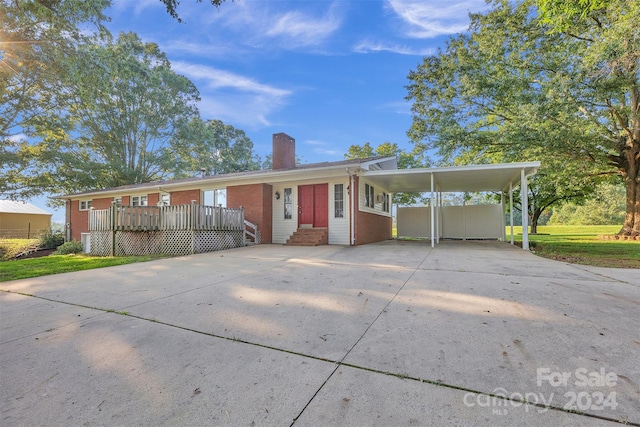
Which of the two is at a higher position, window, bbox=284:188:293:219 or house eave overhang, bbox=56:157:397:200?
house eave overhang, bbox=56:157:397:200

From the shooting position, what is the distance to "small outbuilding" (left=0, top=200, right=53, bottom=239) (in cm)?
2567

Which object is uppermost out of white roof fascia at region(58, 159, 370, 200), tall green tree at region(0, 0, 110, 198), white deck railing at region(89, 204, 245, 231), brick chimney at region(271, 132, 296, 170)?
tall green tree at region(0, 0, 110, 198)

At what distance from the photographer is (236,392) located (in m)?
1.72

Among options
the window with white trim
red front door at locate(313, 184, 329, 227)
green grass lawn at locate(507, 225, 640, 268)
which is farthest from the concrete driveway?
the window with white trim

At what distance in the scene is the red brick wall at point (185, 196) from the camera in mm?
13977

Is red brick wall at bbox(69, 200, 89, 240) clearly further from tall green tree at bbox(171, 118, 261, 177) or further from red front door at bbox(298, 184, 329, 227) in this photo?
red front door at bbox(298, 184, 329, 227)

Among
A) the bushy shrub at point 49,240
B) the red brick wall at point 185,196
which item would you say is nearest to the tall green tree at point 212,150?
the red brick wall at point 185,196

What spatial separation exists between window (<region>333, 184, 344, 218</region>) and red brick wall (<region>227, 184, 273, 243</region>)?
300 centimetres

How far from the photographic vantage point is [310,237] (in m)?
11.0

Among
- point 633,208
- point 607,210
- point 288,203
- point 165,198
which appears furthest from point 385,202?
point 607,210

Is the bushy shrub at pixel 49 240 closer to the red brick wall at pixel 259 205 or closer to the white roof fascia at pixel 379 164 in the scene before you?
the red brick wall at pixel 259 205

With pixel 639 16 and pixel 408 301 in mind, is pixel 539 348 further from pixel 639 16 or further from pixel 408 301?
pixel 639 16

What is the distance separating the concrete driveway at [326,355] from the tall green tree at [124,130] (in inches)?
883

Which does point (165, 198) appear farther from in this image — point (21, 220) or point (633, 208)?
point (633, 208)
